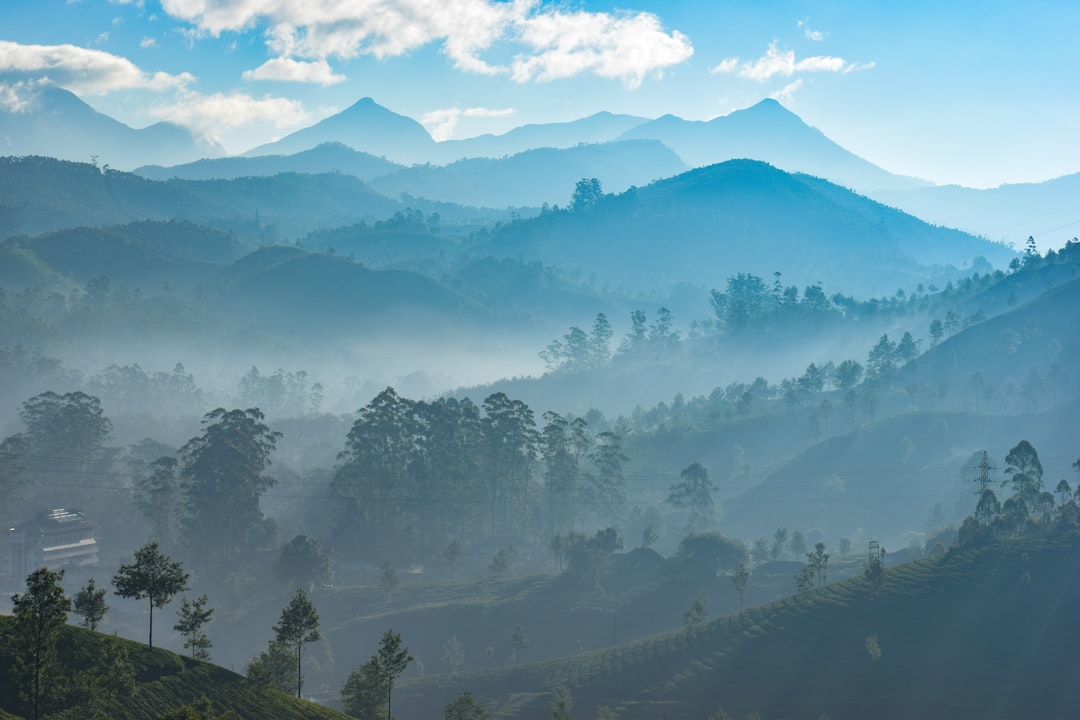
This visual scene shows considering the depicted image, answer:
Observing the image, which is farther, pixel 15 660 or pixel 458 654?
pixel 458 654

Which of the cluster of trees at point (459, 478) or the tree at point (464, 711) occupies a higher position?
the cluster of trees at point (459, 478)

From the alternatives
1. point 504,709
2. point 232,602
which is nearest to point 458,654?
point 504,709

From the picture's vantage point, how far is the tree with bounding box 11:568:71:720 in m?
49.5

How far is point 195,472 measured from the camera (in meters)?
136

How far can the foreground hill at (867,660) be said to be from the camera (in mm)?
83938

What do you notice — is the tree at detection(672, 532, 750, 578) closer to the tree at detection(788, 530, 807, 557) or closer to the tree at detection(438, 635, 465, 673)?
the tree at detection(788, 530, 807, 557)

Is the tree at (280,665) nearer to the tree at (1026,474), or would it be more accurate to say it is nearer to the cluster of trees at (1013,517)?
the cluster of trees at (1013,517)

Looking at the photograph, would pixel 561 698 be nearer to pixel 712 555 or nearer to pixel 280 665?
pixel 280 665

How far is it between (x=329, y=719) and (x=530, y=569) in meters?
78.4

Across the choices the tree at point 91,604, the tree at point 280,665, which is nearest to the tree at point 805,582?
the tree at point 280,665

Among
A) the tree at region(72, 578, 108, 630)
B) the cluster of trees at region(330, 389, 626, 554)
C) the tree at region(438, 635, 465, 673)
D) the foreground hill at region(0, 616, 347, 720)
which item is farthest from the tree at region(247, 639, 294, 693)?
the cluster of trees at region(330, 389, 626, 554)

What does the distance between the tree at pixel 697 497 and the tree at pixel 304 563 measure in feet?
182

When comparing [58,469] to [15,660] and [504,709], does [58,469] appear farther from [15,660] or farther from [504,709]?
[15,660]

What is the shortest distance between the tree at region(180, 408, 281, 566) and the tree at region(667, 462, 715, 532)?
6185 centimetres
